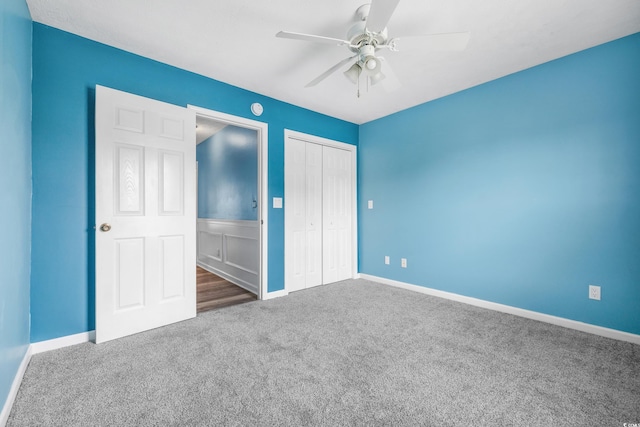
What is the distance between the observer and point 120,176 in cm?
234

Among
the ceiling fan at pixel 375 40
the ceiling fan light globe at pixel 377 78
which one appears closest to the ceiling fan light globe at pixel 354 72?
Answer: the ceiling fan at pixel 375 40

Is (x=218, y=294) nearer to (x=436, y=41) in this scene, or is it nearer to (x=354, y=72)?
(x=354, y=72)

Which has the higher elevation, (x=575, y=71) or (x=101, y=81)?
(x=575, y=71)

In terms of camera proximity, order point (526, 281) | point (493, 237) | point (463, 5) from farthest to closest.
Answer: point (493, 237) < point (526, 281) < point (463, 5)

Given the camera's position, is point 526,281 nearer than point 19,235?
No

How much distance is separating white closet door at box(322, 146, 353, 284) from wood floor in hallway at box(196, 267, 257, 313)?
47.5 inches

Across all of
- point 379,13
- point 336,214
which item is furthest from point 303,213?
point 379,13

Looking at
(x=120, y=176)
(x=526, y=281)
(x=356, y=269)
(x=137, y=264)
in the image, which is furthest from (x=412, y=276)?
(x=120, y=176)

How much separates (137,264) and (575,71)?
4334 mm

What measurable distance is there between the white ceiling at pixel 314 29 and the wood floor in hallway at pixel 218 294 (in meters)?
2.59

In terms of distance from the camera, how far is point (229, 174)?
459 cm

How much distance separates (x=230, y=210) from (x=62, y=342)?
263cm

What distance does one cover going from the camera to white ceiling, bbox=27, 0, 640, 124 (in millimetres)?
1933

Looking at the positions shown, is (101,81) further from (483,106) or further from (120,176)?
(483,106)
